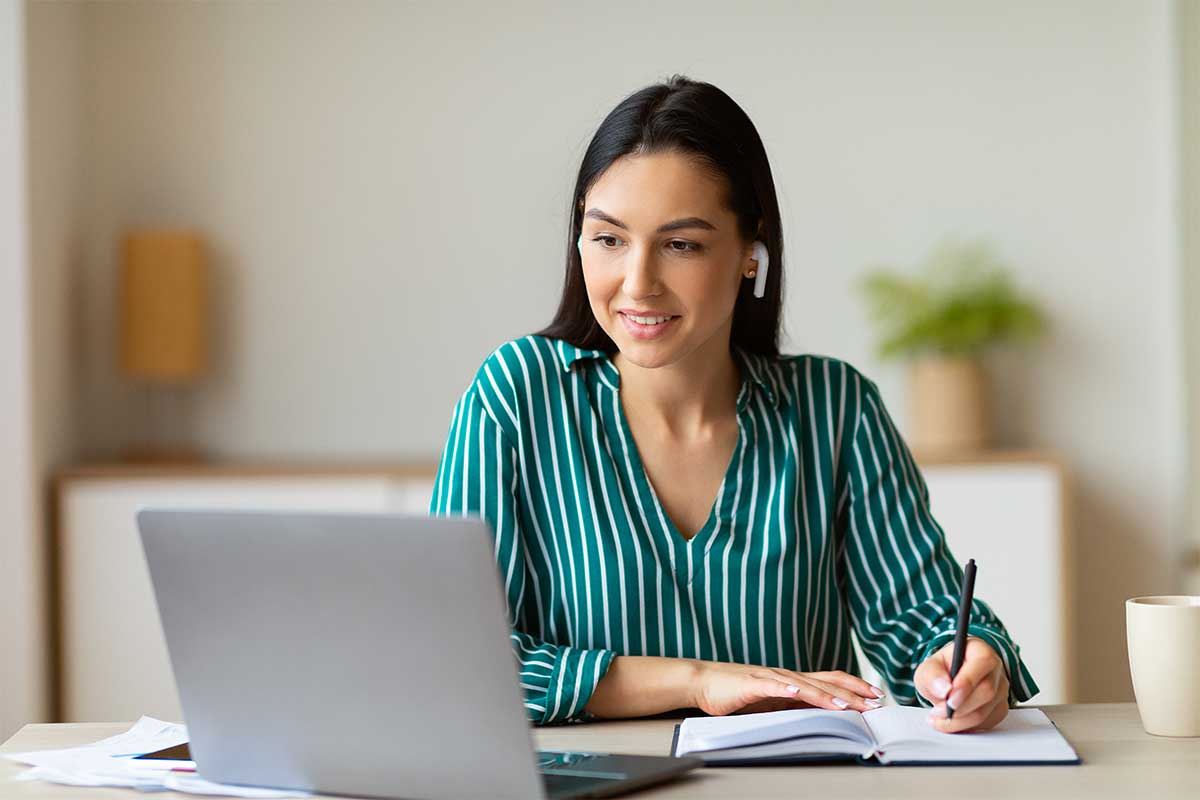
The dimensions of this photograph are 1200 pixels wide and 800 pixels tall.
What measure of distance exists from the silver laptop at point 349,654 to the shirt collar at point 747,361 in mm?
681

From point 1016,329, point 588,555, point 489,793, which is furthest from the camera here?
point 1016,329

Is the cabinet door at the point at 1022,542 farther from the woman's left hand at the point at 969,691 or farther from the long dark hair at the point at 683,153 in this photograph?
the woman's left hand at the point at 969,691

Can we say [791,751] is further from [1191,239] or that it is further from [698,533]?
[1191,239]

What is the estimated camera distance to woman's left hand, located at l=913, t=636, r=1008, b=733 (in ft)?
4.22

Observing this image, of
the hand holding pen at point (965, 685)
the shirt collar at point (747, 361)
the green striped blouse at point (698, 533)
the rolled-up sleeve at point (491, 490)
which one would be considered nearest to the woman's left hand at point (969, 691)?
the hand holding pen at point (965, 685)

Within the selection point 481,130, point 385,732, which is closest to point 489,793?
point 385,732

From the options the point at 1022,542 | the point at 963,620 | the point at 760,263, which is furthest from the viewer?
the point at 1022,542

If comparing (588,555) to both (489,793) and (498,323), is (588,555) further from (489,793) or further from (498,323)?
(498,323)

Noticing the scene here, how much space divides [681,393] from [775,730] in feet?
1.97

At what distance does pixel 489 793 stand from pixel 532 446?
67 centimetres

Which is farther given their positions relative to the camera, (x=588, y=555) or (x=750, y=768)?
(x=588, y=555)

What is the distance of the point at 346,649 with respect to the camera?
107cm

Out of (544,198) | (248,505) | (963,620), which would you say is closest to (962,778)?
(963,620)

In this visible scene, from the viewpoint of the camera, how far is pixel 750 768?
48.1 inches
